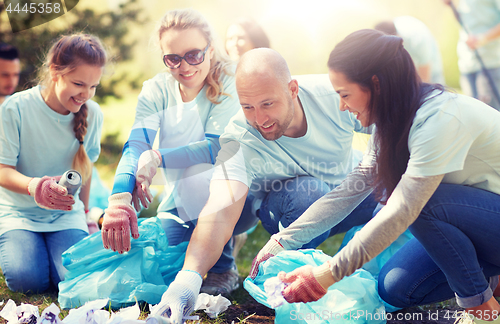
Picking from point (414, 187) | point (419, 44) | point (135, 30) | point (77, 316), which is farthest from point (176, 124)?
point (135, 30)

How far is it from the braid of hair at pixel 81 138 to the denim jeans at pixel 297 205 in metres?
0.90

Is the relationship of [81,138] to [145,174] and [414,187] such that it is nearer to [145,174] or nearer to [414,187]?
[145,174]

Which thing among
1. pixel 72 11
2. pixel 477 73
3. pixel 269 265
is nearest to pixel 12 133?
pixel 269 265

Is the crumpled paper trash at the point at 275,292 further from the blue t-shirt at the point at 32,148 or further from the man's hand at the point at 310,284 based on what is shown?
the blue t-shirt at the point at 32,148

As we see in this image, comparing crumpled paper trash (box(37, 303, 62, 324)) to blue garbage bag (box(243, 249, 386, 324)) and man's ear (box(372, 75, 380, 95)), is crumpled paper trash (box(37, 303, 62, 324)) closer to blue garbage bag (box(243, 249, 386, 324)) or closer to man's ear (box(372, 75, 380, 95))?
blue garbage bag (box(243, 249, 386, 324))

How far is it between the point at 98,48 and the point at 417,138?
1.47 m

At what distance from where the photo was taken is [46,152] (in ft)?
6.89

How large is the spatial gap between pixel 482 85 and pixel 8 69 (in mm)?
3429

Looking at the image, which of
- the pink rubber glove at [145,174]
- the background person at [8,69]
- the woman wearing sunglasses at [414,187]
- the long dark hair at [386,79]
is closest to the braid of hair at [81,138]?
the pink rubber glove at [145,174]

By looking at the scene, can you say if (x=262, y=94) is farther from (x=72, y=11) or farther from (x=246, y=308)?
(x=72, y=11)

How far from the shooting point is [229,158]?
1771 millimetres

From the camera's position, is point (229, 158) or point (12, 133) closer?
point (229, 158)

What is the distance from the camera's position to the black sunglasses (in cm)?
191

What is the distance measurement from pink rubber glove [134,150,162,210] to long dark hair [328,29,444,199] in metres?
0.85
